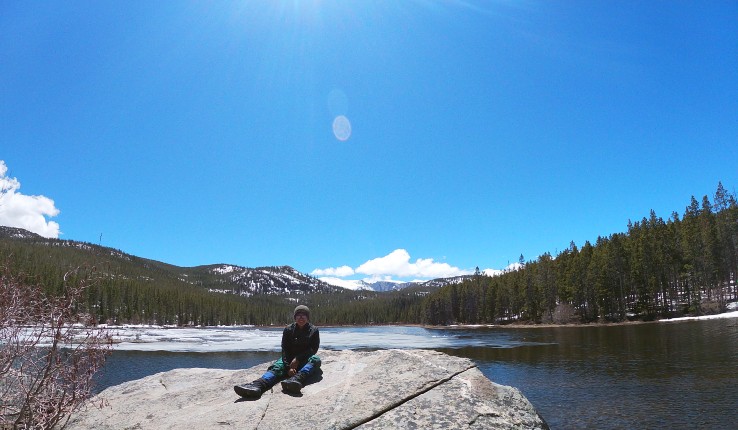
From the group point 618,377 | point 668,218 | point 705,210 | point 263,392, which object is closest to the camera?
point 263,392

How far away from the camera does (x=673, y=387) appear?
21531 mm

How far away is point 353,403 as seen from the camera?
734 centimetres

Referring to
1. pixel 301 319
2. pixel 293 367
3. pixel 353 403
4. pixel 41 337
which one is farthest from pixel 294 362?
pixel 41 337

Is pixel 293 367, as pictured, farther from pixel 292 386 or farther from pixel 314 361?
pixel 292 386

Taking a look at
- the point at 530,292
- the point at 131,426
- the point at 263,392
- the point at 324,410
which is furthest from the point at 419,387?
the point at 530,292

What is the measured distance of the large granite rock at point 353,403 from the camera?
687cm

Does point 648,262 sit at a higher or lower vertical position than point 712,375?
higher

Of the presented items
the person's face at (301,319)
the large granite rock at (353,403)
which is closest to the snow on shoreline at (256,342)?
the large granite rock at (353,403)

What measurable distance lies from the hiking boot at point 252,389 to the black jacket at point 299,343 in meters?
1.14

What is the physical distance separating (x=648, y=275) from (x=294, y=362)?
103m

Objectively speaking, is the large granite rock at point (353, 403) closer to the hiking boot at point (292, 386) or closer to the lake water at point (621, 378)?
the hiking boot at point (292, 386)

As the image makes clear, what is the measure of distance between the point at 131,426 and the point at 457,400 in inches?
245

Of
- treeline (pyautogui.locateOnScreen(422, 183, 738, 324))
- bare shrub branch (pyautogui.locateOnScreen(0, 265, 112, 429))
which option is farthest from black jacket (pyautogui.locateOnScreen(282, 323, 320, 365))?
treeline (pyautogui.locateOnScreen(422, 183, 738, 324))

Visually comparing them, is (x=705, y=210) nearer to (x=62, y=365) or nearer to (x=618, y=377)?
(x=618, y=377)
